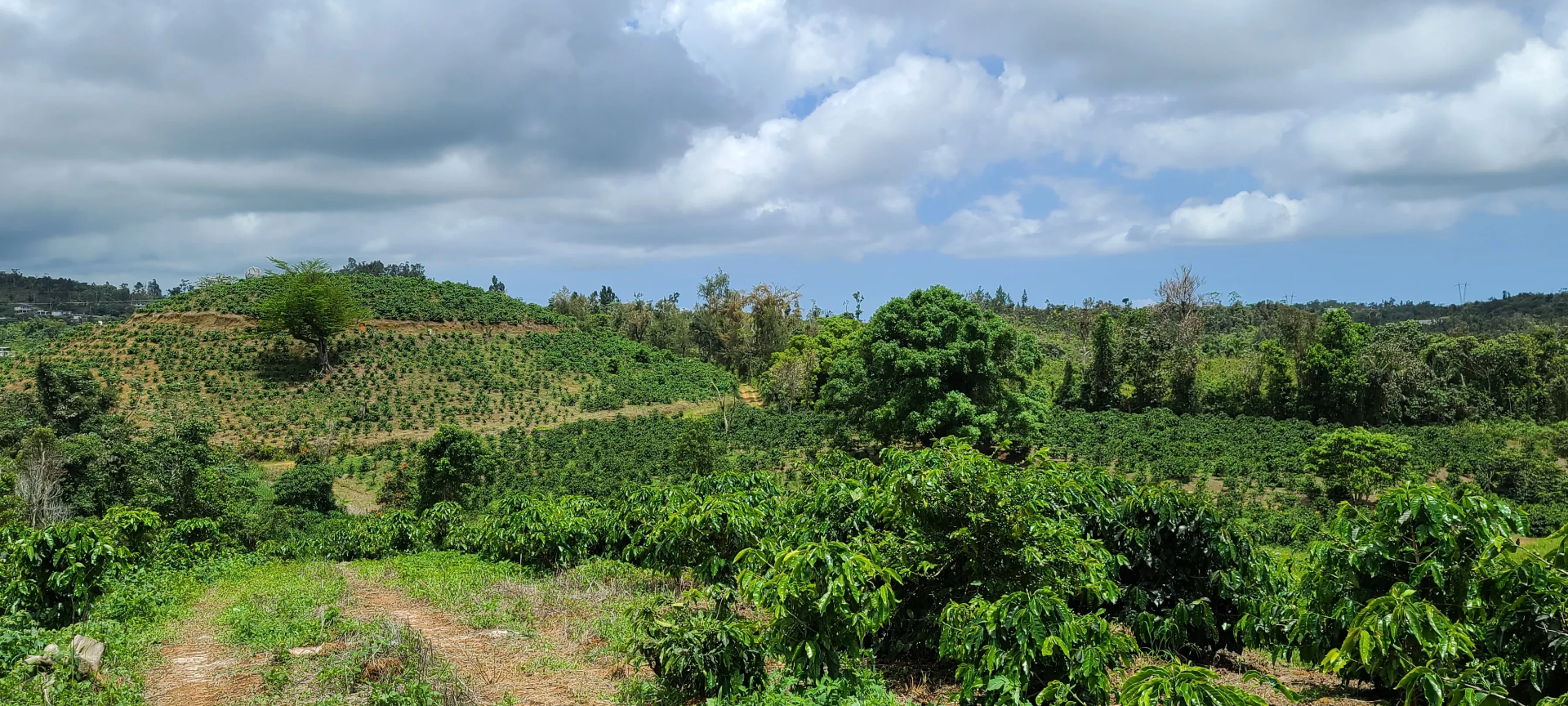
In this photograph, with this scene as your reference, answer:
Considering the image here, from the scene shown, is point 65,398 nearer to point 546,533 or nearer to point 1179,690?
point 546,533

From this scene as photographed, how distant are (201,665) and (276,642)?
1.99 feet

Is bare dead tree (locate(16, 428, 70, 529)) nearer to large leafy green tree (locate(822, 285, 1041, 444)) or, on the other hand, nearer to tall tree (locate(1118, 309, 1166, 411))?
large leafy green tree (locate(822, 285, 1041, 444))

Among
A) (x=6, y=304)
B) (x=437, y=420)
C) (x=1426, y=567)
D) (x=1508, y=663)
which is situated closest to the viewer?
(x=1508, y=663)

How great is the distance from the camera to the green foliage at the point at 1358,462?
21.7 m

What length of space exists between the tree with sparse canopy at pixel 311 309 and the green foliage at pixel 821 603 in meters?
46.6

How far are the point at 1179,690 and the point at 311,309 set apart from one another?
49.3 meters

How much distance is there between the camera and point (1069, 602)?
21.8 feet

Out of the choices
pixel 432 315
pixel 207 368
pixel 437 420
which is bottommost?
pixel 437 420

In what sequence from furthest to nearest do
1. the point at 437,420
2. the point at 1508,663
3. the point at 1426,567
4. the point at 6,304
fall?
1. the point at 6,304
2. the point at 437,420
3. the point at 1426,567
4. the point at 1508,663

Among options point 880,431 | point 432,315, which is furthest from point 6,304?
point 880,431

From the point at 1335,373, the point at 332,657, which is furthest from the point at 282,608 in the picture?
the point at 1335,373

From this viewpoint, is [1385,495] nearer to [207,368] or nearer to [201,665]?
[201,665]

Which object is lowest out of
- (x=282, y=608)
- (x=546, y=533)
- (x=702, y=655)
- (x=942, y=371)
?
(x=282, y=608)

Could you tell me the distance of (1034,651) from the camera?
4.78 meters
